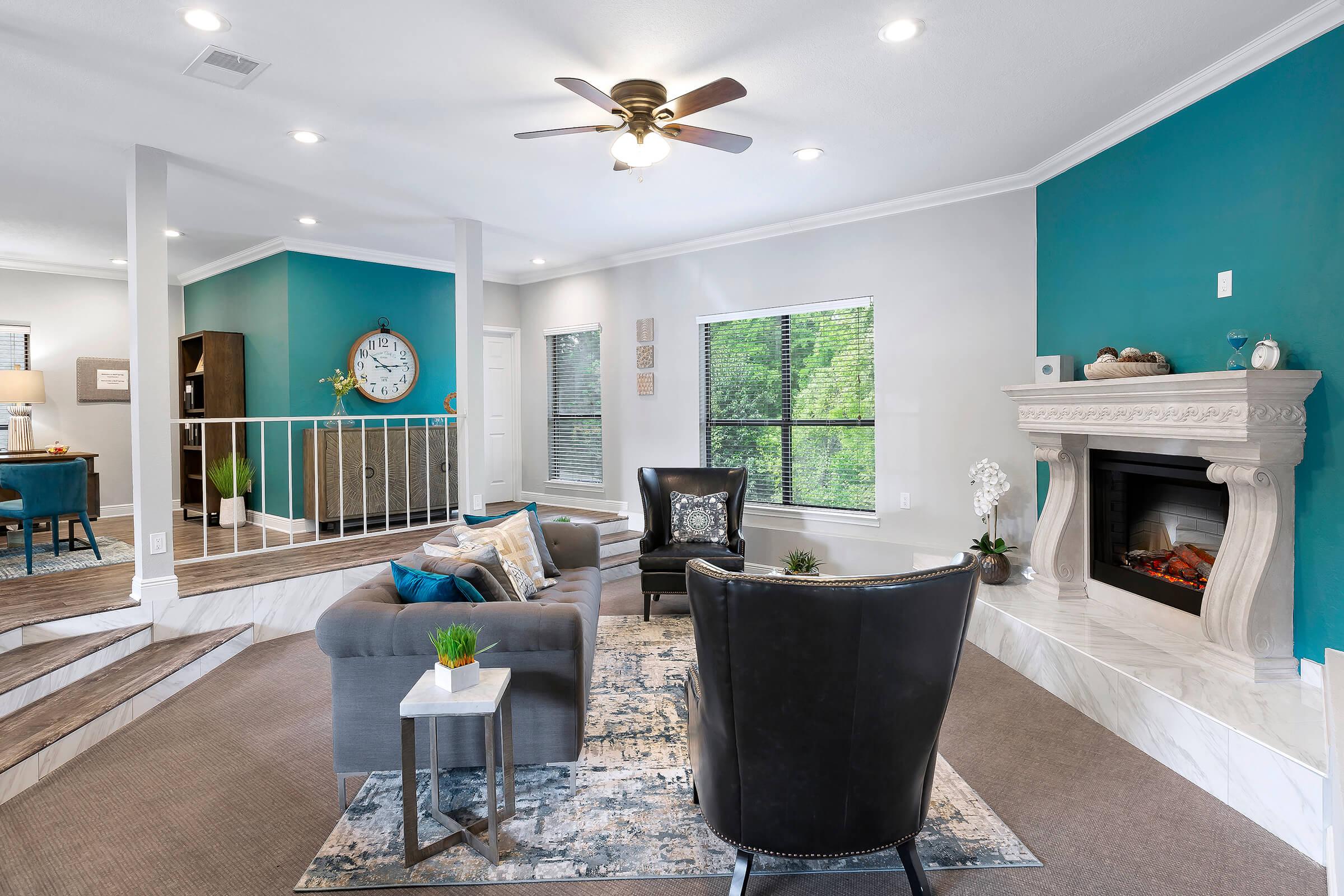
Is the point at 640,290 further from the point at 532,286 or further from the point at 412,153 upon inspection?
the point at 412,153

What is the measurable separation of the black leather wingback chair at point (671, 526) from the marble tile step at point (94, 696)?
2415mm

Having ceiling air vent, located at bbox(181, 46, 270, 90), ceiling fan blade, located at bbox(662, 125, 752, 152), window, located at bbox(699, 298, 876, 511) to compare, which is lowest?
window, located at bbox(699, 298, 876, 511)

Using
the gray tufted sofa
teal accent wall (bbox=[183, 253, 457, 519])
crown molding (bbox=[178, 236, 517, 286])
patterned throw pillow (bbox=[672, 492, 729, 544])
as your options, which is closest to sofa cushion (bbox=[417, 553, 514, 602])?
the gray tufted sofa

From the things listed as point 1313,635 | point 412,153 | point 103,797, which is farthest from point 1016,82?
point 103,797

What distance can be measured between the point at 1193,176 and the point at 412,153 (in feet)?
12.8

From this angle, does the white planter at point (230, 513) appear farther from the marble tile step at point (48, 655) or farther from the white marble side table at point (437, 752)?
the white marble side table at point (437, 752)

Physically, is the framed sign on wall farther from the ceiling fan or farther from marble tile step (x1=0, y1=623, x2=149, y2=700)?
the ceiling fan

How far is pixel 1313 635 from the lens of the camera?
108 inches

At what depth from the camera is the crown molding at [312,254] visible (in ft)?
19.1

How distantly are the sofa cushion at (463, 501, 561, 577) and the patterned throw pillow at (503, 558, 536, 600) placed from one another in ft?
0.84

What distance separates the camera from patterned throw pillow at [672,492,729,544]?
4871mm

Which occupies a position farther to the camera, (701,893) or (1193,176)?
(1193,176)

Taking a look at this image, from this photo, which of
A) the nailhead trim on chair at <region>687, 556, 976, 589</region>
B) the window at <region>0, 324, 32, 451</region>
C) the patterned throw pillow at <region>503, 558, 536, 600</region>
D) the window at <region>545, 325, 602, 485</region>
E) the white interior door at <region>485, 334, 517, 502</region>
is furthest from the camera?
the white interior door at <region>485, 334, 517, 502</region>

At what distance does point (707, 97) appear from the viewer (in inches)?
108
